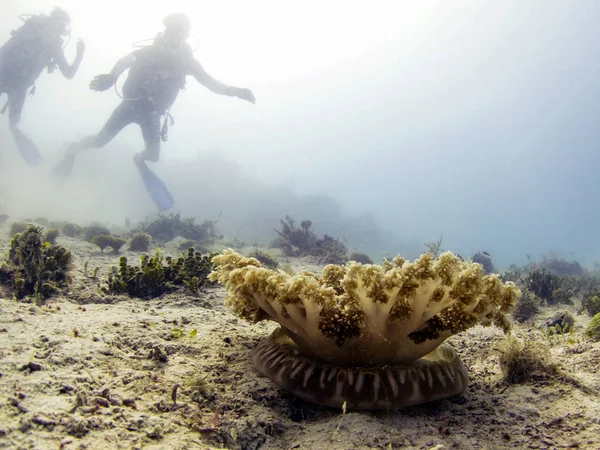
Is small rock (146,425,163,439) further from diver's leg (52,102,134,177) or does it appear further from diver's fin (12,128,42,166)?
diver's fin (12,128,42,166)

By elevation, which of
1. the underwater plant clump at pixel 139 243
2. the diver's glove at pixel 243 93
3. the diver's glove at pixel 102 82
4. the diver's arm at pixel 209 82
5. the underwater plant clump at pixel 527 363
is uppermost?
the diver's arm at pixel 209 82

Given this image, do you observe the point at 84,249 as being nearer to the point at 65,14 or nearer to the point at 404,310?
the point at 404,310

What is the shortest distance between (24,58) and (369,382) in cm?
2413

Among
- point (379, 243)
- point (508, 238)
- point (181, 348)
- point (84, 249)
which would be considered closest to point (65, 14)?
point (84, 249)

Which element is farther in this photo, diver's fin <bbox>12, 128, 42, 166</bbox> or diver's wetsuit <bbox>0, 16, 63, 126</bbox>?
diver's fin <bbox>12, 128, 42, 166</bbox>

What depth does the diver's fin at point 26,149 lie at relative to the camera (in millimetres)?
20203

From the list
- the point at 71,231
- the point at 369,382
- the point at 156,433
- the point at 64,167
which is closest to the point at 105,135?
the point at 64,167

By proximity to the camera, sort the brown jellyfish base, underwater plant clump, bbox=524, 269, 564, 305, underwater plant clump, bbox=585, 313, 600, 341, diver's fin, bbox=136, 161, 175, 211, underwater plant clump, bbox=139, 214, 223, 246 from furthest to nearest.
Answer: diver's fin, bbox=136, 161, 175, 211 → underwater plant clump, bbox=139, 214, 223, 246 → underwater plant clump, bbox=524, 269, 564, 305 → underwater plant clump, bbox=585, 313, 600, 341 → the brown jellyfish base

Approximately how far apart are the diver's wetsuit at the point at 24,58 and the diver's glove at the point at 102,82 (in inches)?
231

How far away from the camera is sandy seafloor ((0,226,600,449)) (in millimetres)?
1561

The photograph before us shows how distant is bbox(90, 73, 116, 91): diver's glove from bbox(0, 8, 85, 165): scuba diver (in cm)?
407

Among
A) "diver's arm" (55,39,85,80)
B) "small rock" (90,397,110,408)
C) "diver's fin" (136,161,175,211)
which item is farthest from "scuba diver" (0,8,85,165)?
"small rock" (90,397,110,408)

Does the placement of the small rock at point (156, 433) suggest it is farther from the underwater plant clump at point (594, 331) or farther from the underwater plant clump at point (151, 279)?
the underwater plant clump at point (594, 331)

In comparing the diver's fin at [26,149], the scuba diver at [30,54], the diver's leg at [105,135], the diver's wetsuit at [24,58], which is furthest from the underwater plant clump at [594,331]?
the diver's fin at [26,149]
